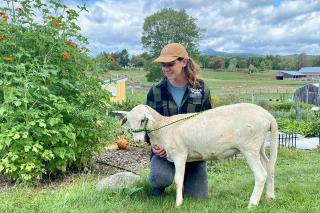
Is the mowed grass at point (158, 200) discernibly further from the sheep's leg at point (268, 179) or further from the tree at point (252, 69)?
the tree at point (252, 69)

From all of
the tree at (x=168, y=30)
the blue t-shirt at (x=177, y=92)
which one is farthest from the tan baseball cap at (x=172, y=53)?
the tree at (x=168, y=30)

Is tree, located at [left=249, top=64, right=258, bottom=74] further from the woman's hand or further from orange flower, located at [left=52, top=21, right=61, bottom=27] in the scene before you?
the woman's hand

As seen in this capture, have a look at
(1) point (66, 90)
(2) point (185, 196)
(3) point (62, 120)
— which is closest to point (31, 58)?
(1) point (66, 90)

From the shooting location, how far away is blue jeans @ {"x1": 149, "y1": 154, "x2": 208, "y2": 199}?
546cm

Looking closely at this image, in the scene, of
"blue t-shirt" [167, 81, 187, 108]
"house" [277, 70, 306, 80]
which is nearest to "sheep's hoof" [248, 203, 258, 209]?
"blue t-shirt" [167, 81, 187, 108]

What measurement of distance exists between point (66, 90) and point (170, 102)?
9.28 feet

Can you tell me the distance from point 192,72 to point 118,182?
182 centimetres

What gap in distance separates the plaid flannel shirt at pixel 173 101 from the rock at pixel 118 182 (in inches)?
43.2

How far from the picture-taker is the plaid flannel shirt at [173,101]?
18.7 feet

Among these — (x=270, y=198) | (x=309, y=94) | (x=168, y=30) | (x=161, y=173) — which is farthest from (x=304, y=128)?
(x=168, y=30)

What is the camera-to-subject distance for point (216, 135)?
15.5 ft

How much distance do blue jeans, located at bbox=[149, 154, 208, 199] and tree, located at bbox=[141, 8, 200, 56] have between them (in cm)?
5563

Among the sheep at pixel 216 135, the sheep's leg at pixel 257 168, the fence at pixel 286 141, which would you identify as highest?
the sheep at pixel 216 135

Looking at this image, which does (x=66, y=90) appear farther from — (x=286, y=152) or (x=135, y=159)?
(x=286, y=152)
